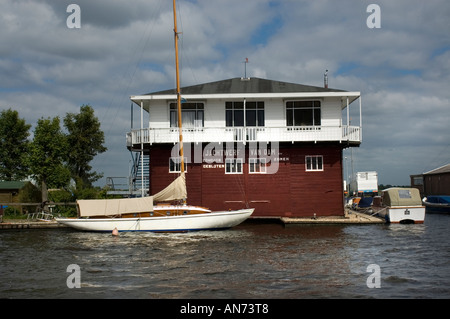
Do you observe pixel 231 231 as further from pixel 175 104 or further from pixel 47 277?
pixel 47 277

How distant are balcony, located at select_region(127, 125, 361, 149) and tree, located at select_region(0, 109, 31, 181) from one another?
28.6 metres

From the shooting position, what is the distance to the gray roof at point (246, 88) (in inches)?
1296

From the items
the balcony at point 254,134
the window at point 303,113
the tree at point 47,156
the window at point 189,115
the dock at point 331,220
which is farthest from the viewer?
the tree at point 47,156

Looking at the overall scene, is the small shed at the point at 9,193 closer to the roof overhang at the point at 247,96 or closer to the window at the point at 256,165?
the roof overhang at the point at 247,96

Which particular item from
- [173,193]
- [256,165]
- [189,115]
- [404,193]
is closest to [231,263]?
[173,193]

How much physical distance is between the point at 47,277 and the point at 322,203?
2119cm

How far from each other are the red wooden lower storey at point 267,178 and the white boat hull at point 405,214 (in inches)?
139

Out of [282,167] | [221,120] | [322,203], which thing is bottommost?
[322,203]

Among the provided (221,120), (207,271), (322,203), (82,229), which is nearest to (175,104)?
(221,120)

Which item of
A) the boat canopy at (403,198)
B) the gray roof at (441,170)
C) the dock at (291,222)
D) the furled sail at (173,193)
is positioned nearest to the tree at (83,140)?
the dock at (291,222)

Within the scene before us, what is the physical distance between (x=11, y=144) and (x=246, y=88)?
3400 centimetres

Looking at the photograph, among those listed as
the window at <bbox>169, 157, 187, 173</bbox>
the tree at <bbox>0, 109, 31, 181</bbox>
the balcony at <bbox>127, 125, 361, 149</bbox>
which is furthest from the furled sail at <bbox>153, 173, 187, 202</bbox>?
the tree at <bbox>0, 109, 31, 181</bbox>
